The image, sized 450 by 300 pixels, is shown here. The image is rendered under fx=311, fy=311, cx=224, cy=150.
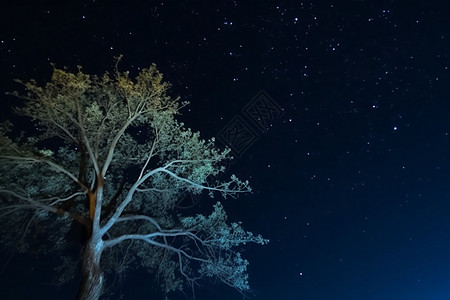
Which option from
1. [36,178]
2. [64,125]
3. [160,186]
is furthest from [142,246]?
[64,125]

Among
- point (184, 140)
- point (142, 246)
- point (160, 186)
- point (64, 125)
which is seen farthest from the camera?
point (142, 246)

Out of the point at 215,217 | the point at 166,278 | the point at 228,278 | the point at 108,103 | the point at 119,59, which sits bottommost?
the point at 166,278

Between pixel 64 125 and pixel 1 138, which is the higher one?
pixel 64 125

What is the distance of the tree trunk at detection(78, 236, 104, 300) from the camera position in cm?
765

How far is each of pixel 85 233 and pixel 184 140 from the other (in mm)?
3881

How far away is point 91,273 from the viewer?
782cm

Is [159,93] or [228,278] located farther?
[228,278]

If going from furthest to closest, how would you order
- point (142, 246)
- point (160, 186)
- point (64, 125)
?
point (142, 246) < point (160, 186) < point (64, 125)

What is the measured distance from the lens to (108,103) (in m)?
9.17

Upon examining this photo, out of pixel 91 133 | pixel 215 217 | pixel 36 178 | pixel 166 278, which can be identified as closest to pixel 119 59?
pixel 91 133

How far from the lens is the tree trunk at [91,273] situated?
7.65 m

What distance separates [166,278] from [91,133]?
18.4ft

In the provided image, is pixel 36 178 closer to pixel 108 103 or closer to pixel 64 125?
pixel 64 125

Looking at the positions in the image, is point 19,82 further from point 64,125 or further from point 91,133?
point 91,133
